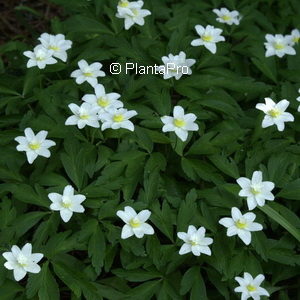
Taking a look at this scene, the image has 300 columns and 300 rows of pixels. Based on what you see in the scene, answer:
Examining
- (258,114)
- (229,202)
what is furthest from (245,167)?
(258,114)

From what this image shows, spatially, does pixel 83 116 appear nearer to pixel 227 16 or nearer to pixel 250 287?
pixel 250 287

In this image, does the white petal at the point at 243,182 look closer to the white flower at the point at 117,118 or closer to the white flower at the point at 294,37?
the white flower at the point at 117,118

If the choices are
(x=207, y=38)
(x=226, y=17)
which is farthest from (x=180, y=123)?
(x=226, y=17)

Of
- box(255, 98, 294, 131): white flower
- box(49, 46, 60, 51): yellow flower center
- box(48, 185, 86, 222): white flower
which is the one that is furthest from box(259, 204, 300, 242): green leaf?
box(49, 46, 60, 51): yellow flower center

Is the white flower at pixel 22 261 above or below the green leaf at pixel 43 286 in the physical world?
above

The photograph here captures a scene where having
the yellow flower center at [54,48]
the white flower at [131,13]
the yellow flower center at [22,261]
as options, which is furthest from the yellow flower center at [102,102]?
the yellow flower center at [22,261]

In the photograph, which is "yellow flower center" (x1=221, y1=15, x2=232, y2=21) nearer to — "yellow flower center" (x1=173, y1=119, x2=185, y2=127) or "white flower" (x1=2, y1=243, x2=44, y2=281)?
"yellow flower center" (x1=173, y1=119, x2=185, y2=127)
